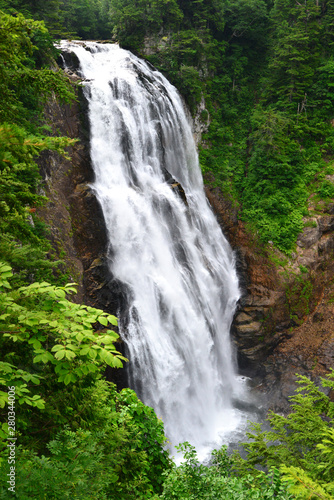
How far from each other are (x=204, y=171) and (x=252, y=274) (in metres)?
7.24

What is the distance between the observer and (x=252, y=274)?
1708cm

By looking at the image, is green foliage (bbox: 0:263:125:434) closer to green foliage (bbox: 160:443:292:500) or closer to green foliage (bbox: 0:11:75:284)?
green foliage (bbox: 0:11:75:284)

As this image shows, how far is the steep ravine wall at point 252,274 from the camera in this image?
1194 centimetres

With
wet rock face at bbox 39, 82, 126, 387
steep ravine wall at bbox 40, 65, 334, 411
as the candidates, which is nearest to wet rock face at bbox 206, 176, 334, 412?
steep ravine wall at bbox 40, 65, 334, 411

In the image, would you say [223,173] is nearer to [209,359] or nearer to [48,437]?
[209,359]

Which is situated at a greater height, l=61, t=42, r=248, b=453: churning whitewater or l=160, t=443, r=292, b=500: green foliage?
l=61, t=42, r=248, b=453: churning whitewater

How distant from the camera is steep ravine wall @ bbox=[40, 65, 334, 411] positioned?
39.2ft

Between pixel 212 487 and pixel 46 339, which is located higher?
pixel 46 339

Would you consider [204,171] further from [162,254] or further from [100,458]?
[100,458]

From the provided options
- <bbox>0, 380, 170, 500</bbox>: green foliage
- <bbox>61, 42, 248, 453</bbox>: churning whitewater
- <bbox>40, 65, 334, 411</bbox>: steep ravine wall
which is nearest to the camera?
<bbox>0, 380, 170, 500</bbox>: green foliage

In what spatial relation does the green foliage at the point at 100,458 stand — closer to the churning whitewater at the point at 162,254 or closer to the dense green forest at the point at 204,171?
the dense green forest at the point at 204,171

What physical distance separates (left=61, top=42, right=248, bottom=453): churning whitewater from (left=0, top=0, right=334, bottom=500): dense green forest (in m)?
1.87

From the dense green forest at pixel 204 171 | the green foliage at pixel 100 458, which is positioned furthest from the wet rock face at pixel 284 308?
the green foliage at pixel 100 458

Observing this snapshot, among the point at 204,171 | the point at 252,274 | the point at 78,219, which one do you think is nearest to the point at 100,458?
the point at 78,219
